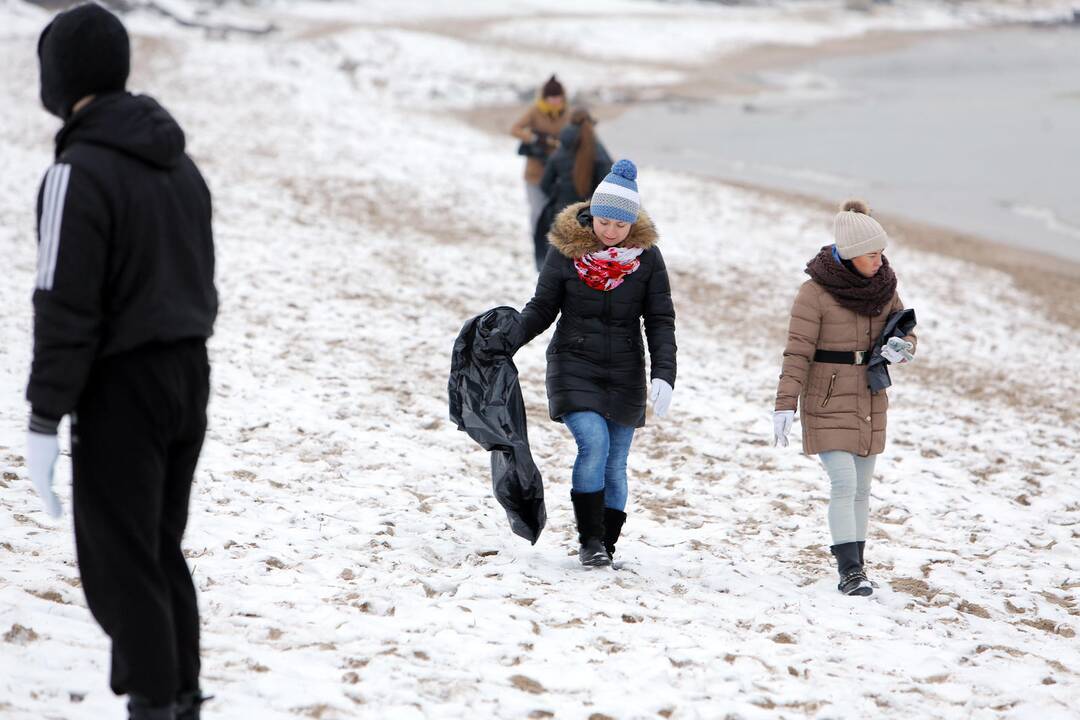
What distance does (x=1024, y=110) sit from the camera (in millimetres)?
34188

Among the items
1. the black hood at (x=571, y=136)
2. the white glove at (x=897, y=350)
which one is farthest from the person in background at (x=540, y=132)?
the white glove at (x=897, y=350)

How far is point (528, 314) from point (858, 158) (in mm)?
22383

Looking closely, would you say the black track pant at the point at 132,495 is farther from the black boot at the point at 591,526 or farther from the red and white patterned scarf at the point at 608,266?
the black boot at the point at 591,526

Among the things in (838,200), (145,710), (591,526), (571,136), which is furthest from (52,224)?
(838,200)

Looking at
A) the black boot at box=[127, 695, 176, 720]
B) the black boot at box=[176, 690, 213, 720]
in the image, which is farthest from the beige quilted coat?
the black boot at box=[127, 695, 176, 720]

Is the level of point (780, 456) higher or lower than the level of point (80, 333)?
lower

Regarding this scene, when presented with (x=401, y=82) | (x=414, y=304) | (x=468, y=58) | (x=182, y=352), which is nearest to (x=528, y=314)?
(x=182, y=352)

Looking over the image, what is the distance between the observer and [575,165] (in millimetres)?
10398

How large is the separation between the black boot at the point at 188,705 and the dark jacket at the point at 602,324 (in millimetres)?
2453

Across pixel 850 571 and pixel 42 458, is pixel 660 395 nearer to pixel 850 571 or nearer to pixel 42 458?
pixel 850 571

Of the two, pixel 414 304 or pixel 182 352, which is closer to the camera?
pixel 182 352

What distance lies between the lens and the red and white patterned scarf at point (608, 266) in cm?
534

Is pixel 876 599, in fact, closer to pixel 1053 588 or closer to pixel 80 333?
pixel 1053 588

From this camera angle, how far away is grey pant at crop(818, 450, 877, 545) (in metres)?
5.57
